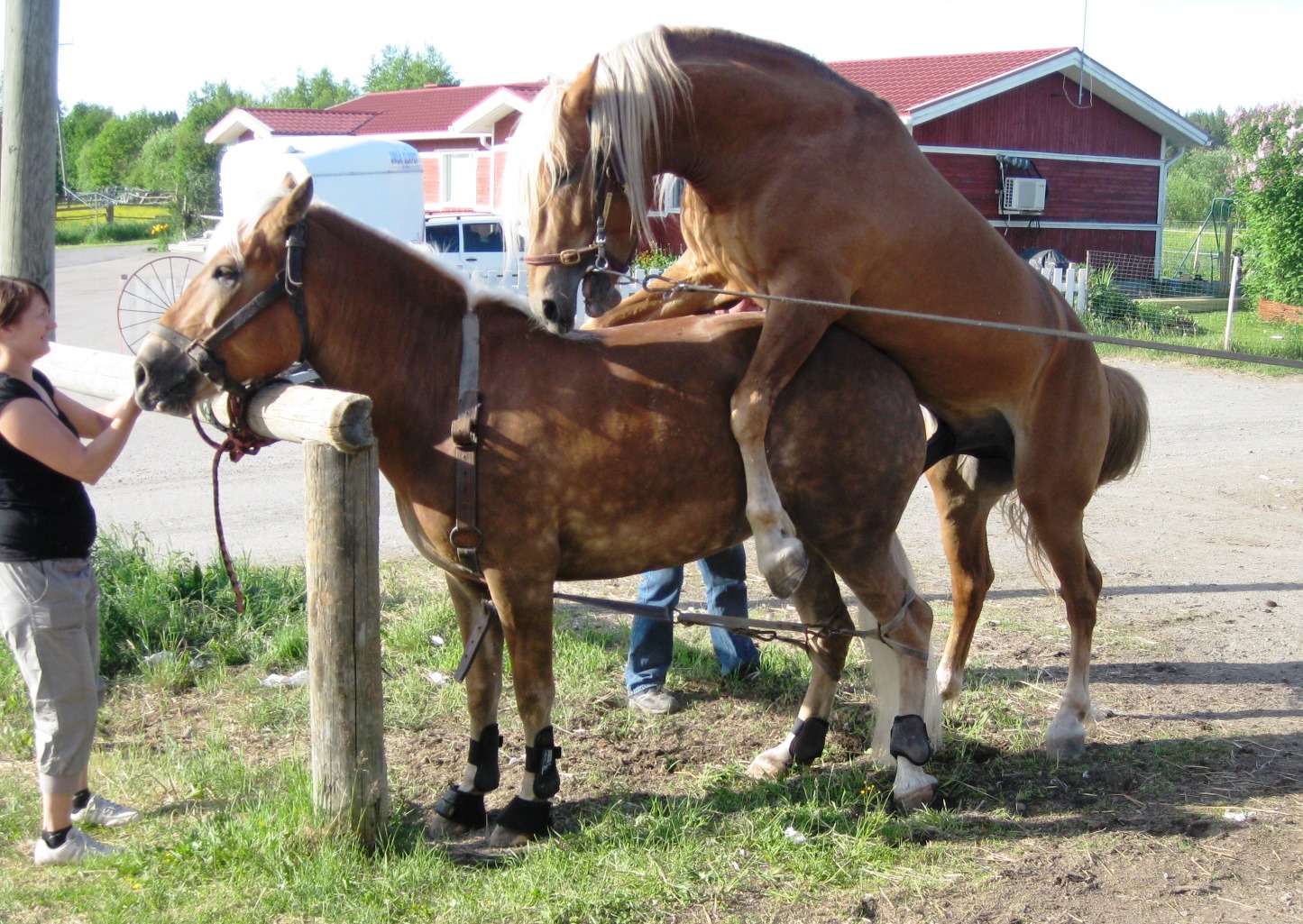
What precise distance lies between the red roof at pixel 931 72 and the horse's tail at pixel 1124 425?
17.1 m

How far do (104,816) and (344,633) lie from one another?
3.89 ft

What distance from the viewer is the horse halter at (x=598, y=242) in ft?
10.7

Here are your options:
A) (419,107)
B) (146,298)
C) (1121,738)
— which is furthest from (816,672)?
(419,107)

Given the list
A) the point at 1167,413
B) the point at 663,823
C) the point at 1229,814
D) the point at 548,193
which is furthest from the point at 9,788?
the point at 1167,413

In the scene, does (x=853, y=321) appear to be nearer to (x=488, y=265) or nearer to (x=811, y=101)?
(x=811, y=101)

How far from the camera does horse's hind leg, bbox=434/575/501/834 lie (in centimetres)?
367

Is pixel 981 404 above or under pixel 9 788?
above

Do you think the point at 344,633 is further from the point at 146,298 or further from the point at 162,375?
the point at 146,298

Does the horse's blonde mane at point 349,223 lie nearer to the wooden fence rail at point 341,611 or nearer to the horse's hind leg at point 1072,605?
the wooden fence rail at point 341,611

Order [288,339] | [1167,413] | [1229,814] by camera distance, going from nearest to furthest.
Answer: [288,339] → [1229,814] → [1167,413]

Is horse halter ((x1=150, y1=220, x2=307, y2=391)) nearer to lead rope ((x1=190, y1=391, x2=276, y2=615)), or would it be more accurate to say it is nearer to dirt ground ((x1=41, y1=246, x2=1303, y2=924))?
lead rope ((x1=190, y1=391, x2=276, y2=615))

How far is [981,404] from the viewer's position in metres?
4.00

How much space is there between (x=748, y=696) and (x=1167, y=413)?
8576 mm

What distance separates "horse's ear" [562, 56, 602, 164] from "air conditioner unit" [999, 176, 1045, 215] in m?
20.9
